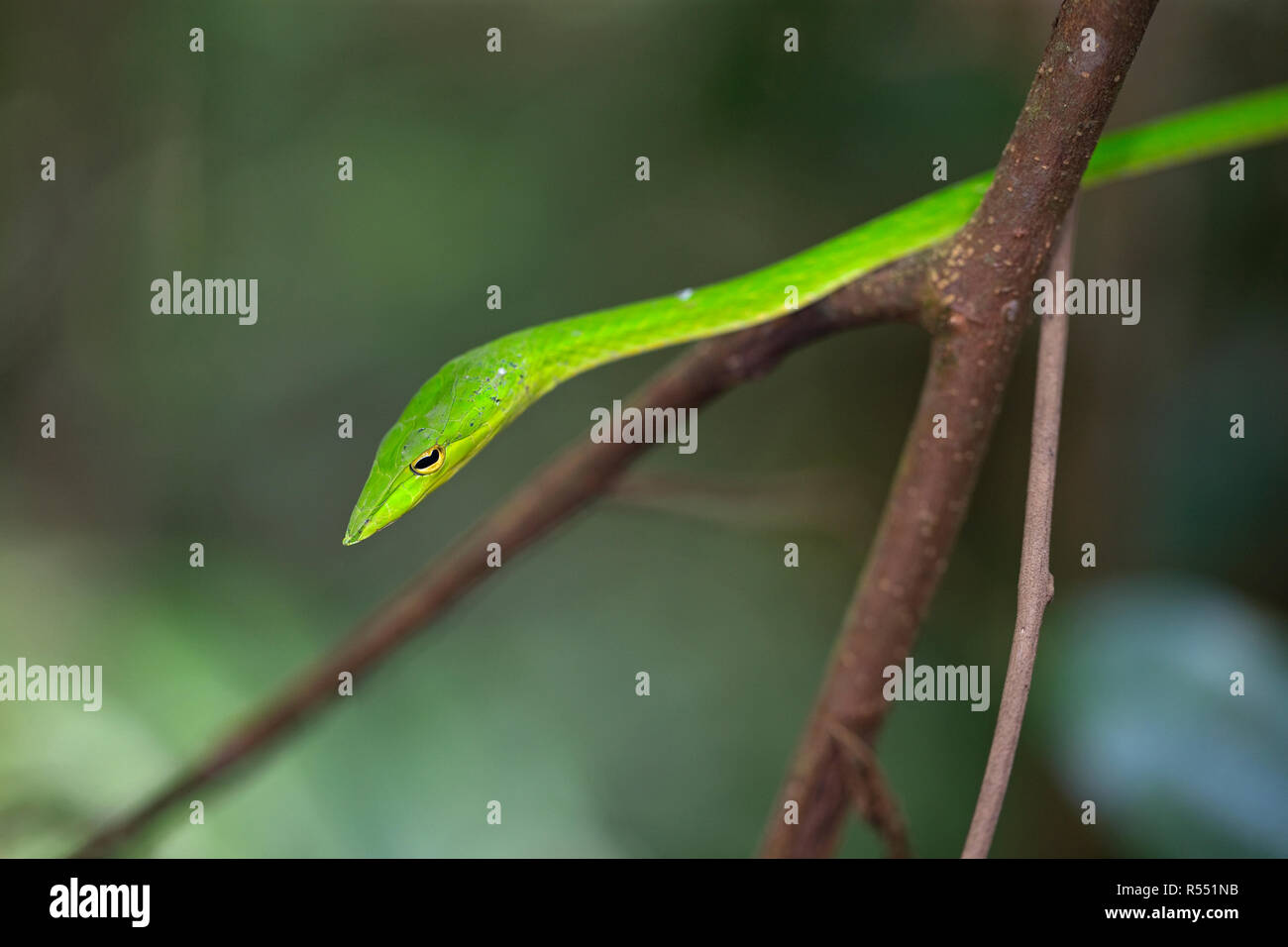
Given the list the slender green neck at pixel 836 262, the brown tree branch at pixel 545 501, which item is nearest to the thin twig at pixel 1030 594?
the brown tree branch at pixel 545 501

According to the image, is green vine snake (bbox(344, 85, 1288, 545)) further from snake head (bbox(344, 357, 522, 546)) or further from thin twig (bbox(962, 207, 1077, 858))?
thin twig (bbox(962, 207, 1077, 858))

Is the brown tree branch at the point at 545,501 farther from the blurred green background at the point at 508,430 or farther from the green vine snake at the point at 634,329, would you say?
the blurred green background at the point at 508,430

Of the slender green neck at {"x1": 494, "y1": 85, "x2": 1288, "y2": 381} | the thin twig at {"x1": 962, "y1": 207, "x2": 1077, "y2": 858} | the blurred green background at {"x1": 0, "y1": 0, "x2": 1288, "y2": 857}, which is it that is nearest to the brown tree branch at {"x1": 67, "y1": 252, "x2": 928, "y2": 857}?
the slender green neck at {"x1": 494, "y1": 85, "x2": 1288, "y2": 381}

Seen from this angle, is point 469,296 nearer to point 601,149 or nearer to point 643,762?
point 601,149

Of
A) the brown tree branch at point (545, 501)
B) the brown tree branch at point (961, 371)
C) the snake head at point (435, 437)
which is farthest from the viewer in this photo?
the snake head at point (435, 437)

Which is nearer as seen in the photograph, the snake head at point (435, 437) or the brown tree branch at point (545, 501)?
the brown tree branch at point (545, 501)

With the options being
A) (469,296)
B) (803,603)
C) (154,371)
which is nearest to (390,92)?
(469,296)
